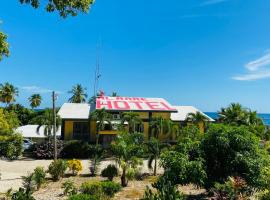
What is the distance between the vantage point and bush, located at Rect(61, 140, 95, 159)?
3553 cm

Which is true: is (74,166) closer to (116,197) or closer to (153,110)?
(116,197)

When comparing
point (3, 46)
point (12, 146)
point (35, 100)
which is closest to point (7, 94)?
point (35, 100)

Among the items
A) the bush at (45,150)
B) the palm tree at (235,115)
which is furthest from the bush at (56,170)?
the palm tree at (235,115)

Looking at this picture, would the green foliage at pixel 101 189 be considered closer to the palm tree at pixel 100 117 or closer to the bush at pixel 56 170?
the bush at pixel 56 170

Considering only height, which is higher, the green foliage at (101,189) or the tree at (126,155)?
the tree at (126,155)

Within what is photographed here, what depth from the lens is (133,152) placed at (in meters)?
21.4

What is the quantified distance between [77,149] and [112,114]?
20.9ft

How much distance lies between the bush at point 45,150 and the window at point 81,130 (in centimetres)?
315

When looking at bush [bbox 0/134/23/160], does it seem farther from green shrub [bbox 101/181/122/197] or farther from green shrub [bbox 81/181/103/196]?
green shrub [bbox 101/181/122/197]

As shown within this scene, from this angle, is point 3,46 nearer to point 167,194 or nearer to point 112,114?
point 167,194

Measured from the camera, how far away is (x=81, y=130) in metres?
39.0

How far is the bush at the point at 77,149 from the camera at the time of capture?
117 feet

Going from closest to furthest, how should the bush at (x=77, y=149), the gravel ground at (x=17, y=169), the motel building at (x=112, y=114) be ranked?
the gravel ground at (x=17, y=169), the bush at (x=77, y=149), the motel building at (x=112, y=114)

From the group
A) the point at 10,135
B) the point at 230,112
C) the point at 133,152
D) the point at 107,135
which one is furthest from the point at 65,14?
the point at 230,112
